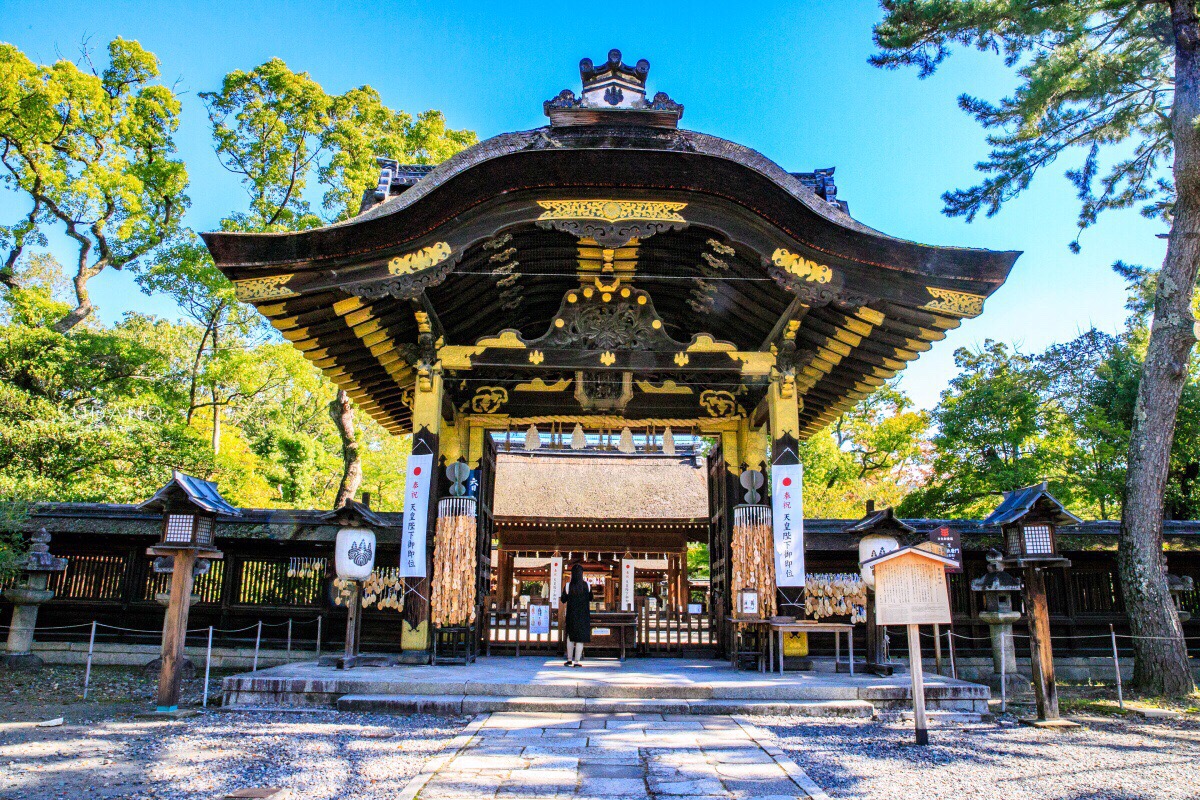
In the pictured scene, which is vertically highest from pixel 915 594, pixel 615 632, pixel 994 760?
pixel 915 594

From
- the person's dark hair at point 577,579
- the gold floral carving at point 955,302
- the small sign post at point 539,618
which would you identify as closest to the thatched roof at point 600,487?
the small sign post at point 539,618

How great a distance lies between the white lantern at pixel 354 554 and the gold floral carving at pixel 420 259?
2.95m

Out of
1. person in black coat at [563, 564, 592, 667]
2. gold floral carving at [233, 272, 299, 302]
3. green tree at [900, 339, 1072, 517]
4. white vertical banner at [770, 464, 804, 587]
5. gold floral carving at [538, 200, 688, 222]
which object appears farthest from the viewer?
green tree at [900, 339, 1072, 517]

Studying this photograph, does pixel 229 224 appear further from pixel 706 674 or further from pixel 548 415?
pixel 706 674

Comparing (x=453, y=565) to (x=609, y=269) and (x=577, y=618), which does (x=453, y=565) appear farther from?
(x=609, y=269)

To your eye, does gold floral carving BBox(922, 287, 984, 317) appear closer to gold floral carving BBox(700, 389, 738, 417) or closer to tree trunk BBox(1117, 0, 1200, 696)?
gold floral carving BBox(700, 389, 738, 417)

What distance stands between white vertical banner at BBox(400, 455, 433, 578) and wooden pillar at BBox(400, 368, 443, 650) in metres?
0.10

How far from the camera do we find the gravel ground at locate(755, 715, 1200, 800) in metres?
4.59

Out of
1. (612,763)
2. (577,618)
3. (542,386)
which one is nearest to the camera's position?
(612,763)

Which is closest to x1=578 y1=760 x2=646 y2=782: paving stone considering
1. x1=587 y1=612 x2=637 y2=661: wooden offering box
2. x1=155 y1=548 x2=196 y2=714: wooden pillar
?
x1=155 y1=548 x2=196 y2=714: wooden pillar

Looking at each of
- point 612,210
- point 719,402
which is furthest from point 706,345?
point 612,210

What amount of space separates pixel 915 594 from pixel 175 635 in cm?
628

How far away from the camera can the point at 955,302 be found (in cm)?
836

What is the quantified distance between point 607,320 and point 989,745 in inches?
243
